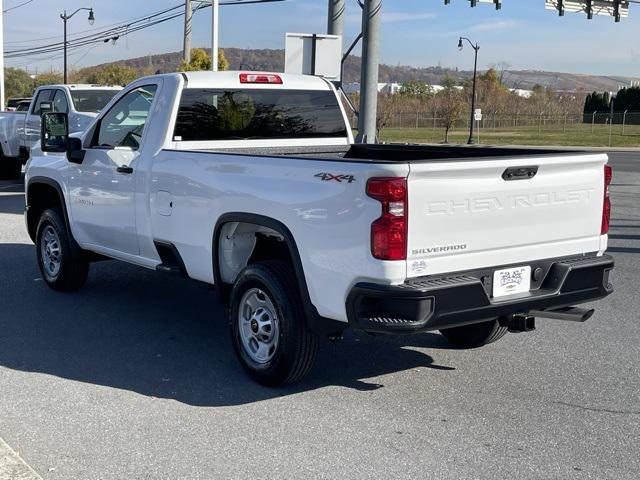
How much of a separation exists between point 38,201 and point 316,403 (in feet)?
15.6

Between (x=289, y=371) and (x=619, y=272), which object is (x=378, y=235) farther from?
(x=619, y=272)

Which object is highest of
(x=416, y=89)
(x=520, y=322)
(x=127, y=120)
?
(x=416, y=89)

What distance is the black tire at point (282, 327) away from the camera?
5.22m

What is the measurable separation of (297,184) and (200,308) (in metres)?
2.99

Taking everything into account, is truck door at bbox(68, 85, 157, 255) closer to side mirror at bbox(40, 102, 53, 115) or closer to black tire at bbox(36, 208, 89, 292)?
black tire at bbox(36, 208, 89, 292)

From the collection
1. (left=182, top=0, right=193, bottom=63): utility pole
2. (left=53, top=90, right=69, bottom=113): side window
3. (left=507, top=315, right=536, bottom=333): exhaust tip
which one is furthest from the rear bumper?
(left=182, top=0, right=193, bottom=63): utility pole

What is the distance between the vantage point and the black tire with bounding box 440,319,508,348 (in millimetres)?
6258

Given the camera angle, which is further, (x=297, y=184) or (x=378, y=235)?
(x=297, y=184)

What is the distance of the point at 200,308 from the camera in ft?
25.4

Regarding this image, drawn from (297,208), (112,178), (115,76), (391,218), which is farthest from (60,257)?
(115,76)

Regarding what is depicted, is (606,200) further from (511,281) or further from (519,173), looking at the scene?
(511,281)

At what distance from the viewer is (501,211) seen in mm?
4906

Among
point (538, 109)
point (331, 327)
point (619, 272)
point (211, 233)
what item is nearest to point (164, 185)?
point (211, 233)

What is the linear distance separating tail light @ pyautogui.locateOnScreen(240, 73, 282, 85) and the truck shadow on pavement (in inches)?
72.8
